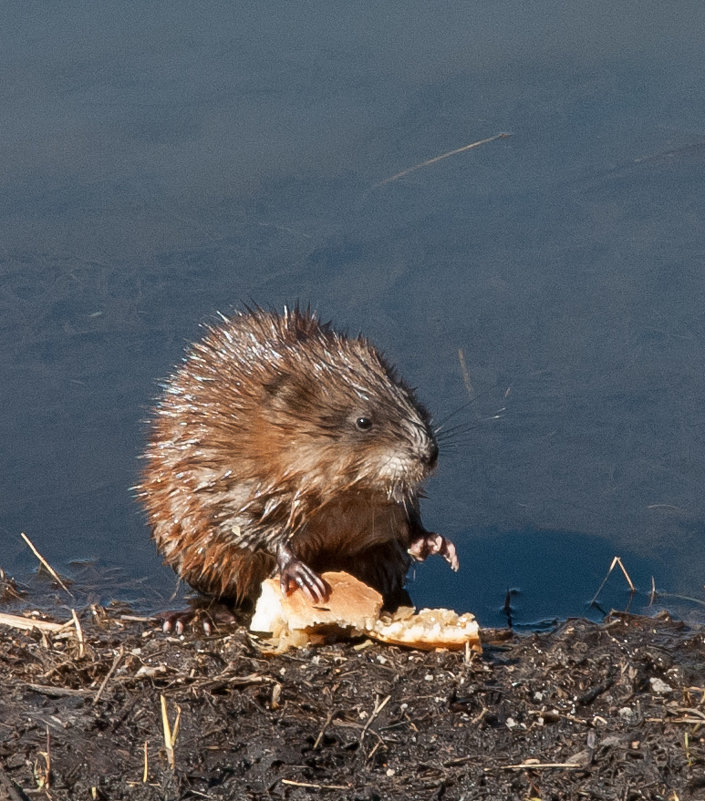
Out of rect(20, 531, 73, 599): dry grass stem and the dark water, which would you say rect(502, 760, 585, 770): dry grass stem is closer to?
the dark water

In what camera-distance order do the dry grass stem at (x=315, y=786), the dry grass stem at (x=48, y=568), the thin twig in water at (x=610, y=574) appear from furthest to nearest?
the dry grass stem at (x=48, y=568) → the thin twig in water at (x=610, y=574) → the dry grass stem at (x=315, y=786)

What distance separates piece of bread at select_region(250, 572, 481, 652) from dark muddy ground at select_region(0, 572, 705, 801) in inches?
2.6

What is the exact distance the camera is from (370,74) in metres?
9.60

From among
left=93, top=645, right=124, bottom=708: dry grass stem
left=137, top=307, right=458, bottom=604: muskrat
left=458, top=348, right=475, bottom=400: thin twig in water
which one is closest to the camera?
left=93, top=645, right=124, bottom=708: dry grass stem

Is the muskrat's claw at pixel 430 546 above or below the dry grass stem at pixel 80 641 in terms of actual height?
below

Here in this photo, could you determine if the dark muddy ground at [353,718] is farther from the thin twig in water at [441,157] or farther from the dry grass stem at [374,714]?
the thin twig in water at [441,157]

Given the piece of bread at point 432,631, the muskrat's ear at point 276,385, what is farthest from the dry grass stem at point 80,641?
the muskrat's ear at point 276,385

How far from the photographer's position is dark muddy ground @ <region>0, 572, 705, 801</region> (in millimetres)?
4109

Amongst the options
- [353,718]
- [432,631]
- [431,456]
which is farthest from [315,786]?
[431,456]

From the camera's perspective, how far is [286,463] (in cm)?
522

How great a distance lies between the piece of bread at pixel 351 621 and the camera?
4.87 m

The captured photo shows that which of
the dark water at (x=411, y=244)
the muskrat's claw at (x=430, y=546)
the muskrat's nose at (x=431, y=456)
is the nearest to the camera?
the muskrat's nose at (x=431, y=456)

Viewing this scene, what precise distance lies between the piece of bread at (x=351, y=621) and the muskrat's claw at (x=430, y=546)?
465 mm

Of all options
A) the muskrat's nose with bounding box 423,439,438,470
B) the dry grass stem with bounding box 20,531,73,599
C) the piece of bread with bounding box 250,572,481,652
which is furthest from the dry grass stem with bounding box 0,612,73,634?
the muskrat's nose with bounding box 423,439,438,470
